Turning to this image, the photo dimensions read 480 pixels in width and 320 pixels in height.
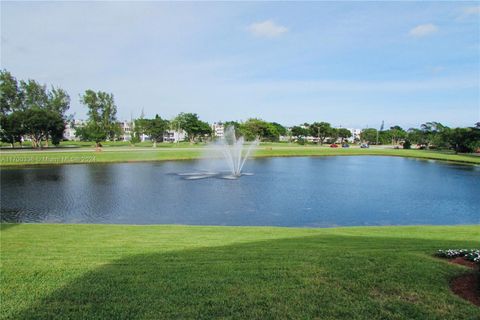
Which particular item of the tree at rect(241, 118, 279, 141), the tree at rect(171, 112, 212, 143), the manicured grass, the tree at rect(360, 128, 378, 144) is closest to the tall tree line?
the tree at rect(171, 112, 212, 143)

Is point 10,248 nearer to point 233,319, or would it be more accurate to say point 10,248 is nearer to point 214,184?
point 233,319

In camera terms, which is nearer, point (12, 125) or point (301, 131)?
point (12, 125)

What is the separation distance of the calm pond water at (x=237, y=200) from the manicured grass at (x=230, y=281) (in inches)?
381

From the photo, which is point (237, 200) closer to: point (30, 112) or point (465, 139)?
point (30, 112)

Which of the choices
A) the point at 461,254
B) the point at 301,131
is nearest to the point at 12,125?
the point at 461,254

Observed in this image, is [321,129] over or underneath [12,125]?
over

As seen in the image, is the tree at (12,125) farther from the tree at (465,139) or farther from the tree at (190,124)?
the tree at (465,139)

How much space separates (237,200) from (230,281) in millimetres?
18257

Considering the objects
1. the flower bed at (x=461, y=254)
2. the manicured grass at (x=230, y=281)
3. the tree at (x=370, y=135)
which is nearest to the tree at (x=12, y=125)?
the manicured grass at (x=230, y=281)

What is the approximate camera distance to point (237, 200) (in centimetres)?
2473

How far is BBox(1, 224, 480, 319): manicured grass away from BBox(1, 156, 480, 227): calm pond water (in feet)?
31.8

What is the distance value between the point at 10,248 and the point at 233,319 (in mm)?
8022

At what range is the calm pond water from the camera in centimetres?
1984

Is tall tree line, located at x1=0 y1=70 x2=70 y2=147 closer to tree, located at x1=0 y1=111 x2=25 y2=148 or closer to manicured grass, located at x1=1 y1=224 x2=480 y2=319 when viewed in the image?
tree, located at x1=0 y1=111 x2=25 y2=148
